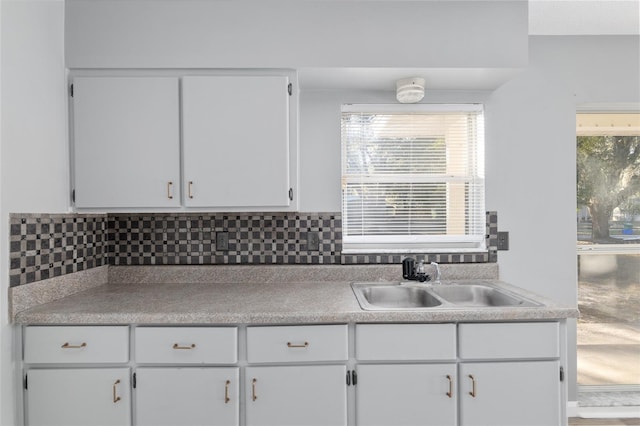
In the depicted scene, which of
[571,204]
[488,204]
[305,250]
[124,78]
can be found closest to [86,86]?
[124,78]

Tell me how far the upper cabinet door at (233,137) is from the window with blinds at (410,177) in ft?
1.88

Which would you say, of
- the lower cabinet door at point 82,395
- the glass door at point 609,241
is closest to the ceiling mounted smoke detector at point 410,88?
the glass door at point 609,241

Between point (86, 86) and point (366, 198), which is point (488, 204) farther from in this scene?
point (86, 86)

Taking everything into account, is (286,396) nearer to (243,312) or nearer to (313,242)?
(243,312)

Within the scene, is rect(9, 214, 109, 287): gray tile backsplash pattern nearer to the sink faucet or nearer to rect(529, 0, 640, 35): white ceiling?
the sink faucet

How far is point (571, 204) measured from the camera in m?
2.52

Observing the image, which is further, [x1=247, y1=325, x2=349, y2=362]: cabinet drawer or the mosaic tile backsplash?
the mosaic tile backsplash

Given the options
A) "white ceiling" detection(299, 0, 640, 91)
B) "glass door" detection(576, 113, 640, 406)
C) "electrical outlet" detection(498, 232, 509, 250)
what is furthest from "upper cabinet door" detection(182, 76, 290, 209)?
"glass door" detection(576, 113, 640, 406)

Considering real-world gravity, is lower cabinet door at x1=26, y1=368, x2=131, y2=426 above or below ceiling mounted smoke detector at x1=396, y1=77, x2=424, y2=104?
below

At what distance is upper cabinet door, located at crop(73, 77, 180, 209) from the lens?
79.3 inches

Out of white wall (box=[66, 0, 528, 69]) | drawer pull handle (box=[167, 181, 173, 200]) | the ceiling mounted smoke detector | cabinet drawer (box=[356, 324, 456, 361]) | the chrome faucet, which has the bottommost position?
cabinet drawer (box=[356, 324, 456, 361])

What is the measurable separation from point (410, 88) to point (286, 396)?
1.62 meters

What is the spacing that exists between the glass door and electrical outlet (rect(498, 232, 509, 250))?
22.5 inches

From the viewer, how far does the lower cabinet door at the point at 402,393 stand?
5.67 feet
